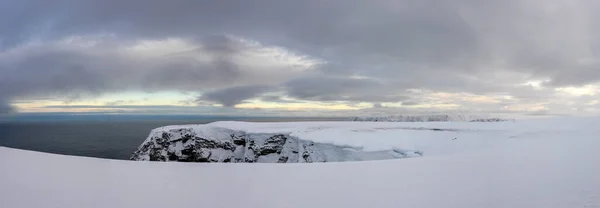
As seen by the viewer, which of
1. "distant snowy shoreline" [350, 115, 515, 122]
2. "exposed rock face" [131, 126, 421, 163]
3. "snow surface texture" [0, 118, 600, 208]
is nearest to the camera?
"snow surface texture" [0, 118, 600, 208]

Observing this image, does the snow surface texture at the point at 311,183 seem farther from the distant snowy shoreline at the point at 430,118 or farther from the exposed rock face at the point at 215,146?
the distant snowy shoreline at the point at 430,118

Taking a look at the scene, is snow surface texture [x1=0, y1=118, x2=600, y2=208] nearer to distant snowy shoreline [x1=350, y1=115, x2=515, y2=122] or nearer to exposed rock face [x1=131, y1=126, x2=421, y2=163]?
exposed rock face [x1=131, y1=126, x2=421, y2=163]

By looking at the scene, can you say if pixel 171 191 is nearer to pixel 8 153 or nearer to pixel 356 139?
pixel 8 153

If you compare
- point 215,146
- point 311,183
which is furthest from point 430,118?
point 311,183

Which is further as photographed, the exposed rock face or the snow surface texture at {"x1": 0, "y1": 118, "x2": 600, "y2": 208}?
the exposed rock face

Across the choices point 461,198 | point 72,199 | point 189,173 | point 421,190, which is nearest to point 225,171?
point 189,173

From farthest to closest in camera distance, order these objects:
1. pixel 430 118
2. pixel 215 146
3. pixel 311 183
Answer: pixel 430 118
pixel 215 146
pixel 311 183

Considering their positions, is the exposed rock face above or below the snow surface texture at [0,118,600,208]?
below

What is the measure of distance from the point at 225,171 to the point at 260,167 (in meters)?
0.87

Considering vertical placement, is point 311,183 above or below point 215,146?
above

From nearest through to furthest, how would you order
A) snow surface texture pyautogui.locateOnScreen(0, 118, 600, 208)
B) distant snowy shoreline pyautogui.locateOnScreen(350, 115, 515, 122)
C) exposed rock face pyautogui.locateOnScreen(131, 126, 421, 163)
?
1. snow surface texture pyautogui.locateOnScreen(0, 118, 600, 208)
2. exposed rock face pyautogui.locateOnScreen(131, 126, 421, 163)
3. distant snowy shoreline pyautogui.locateOnScreen(350, 115, 515, 122)

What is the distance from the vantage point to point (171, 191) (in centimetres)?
549

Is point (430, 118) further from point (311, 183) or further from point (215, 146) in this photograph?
point (311, 183)

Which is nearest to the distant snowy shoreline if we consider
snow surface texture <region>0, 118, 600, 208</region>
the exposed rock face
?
the exposed rock face
